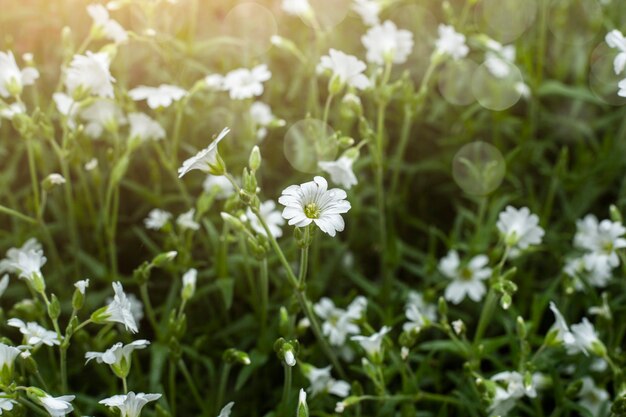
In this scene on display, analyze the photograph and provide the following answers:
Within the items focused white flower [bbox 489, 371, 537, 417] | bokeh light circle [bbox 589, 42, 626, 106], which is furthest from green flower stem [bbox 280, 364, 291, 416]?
bokeh light circle [bbox 589, 42, 626, 106]

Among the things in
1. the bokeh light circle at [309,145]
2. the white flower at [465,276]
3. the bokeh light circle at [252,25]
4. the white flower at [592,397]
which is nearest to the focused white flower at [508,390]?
the white flower at [592,397]

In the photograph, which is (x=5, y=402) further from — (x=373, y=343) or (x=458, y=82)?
(x=458, y=82)

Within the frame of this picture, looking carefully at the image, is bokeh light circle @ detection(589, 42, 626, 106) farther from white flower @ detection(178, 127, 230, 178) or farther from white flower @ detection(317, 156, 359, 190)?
white flower @ detection(178, 127, 230, 178)

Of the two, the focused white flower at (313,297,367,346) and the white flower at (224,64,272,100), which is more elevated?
the white flower at (224,64,272,100)

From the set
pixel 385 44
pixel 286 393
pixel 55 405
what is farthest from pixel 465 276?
pixel 55 405

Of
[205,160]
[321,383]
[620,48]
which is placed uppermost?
[620,48]

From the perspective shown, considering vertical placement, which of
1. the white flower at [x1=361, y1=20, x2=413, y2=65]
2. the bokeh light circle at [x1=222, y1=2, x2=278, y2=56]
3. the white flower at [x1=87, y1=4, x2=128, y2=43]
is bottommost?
the white flower at [x1=87, y1=4, x2=128, y2=43]
